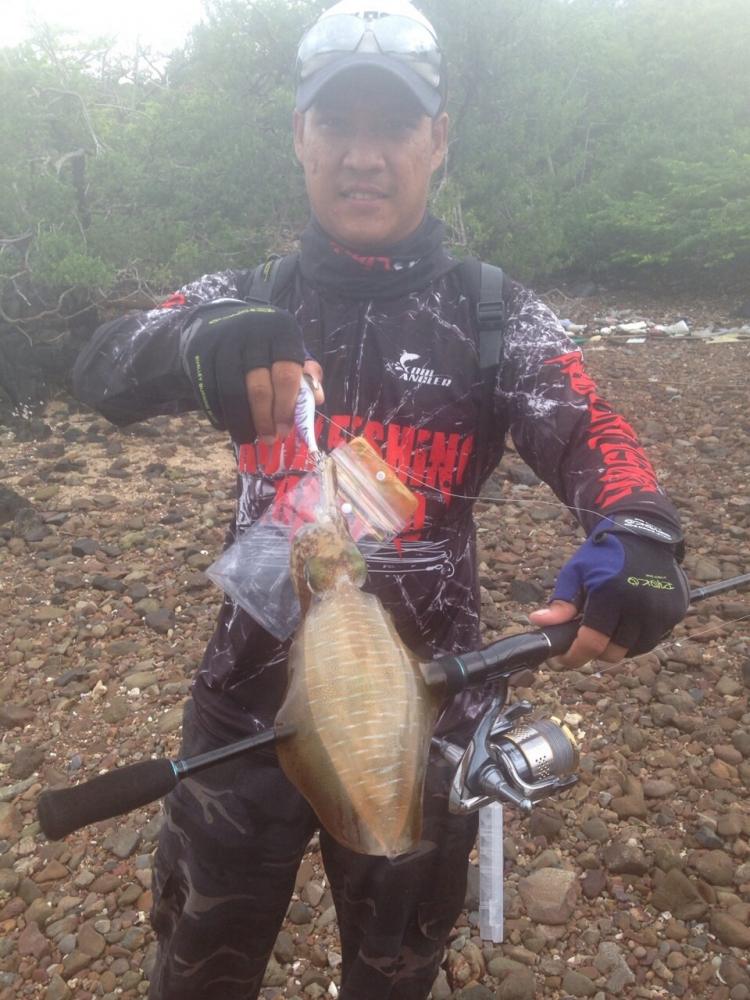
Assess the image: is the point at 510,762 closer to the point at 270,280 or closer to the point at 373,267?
the point at 373,267

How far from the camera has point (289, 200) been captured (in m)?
15.3

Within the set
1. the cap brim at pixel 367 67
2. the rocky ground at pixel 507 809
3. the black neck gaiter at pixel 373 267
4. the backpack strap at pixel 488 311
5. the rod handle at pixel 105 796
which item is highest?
the cap brim at pixel 367 67

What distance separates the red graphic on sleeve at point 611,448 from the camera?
2.14m

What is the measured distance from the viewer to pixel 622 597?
74.2 inches

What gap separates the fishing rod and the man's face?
1.53m

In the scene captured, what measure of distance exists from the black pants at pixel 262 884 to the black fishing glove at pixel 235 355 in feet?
4.02

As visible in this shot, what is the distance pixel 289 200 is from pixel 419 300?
1393 cm

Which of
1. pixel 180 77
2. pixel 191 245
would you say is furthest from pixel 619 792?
pixel 180 77

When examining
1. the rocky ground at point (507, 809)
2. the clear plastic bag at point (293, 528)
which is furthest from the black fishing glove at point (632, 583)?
the rocky ground at point (507, 809)

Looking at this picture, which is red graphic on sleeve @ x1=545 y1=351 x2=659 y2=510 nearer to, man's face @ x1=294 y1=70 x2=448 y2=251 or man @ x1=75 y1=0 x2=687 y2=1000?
man @ x1=75 y1=0 x2=687 y2=1000

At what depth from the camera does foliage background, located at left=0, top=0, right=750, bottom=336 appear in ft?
39.8

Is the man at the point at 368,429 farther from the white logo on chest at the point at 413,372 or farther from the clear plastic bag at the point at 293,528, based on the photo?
the clear plastic bag at the point at 293,528

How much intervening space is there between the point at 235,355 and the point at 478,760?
50.1 inches

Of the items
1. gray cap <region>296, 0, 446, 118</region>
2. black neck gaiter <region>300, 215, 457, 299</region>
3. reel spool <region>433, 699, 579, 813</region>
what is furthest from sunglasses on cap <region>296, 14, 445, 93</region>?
reel spool <region>433, 699, 579, 813</region>
